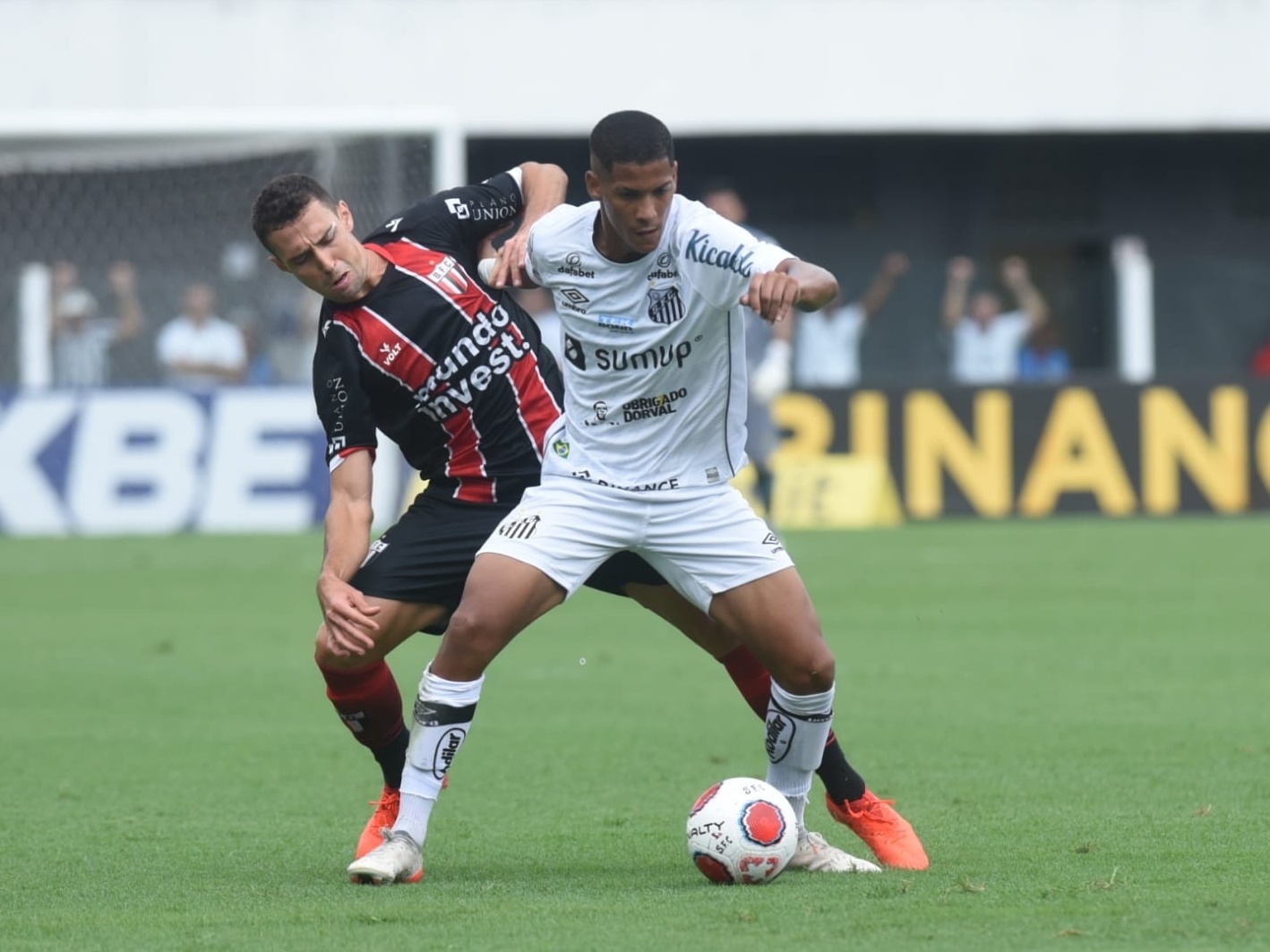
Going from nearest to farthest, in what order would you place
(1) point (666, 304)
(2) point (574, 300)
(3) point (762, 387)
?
(1) point (666, 304)
(2) point (574, 300)
(3) point (762, 387)

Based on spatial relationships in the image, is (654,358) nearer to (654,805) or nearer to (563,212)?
(563,212)

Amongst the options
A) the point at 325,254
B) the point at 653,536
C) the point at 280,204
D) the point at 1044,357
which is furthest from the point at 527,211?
the point at 1044,357

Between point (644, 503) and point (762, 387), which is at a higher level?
point (644, 503)

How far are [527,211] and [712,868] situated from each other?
7.39 feet

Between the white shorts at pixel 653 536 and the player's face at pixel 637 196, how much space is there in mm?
735

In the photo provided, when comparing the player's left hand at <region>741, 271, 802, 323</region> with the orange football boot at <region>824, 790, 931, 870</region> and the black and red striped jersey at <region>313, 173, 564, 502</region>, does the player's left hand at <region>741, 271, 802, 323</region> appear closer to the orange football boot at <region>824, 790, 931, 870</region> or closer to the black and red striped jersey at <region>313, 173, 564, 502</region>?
the black and red striped jersey at <region>313, 173, 564, 502</region>

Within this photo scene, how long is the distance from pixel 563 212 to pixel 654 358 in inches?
21.5

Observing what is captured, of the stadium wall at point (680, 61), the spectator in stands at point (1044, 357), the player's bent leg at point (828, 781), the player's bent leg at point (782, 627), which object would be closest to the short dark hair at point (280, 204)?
the player's bent leg at point (828, 781)

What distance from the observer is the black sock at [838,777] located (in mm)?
6188

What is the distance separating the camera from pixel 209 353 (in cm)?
1922

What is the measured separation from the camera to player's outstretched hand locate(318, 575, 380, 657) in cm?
606

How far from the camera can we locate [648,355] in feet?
19.5

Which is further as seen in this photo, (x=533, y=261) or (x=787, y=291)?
(x=533, y=261)

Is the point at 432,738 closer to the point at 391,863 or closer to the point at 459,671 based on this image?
the point at 459,671
